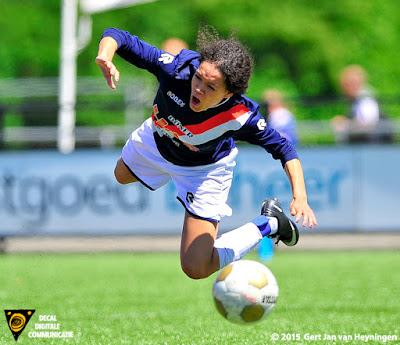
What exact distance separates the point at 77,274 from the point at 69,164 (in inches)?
113

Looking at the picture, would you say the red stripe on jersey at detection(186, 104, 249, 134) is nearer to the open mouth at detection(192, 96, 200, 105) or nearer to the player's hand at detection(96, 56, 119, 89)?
the open mouth at detection(192, 96, 200, 105)

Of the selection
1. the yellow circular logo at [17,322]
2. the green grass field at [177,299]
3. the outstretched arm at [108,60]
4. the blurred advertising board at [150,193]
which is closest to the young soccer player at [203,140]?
the outstretched arm at [108,60]

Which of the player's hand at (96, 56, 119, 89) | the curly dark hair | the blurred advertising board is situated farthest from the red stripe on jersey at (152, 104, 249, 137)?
the blurred advertising board

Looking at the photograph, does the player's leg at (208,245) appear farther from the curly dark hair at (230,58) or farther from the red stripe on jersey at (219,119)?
the curly dark hair at (230,58)

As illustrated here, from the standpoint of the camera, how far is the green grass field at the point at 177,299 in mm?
5492

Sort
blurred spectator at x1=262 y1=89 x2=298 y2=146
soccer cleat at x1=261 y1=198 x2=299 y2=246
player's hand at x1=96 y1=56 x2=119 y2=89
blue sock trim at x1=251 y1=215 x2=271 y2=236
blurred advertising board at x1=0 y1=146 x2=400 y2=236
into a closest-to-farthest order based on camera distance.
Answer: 1. player's hand at x1=96 y1=56 x2=119 y2=89
2. blue sock trim at x1=251 y1=215 x2=271 y2=236
3. soccer cleat at x1=261 y1=198 x2=299 y2=246
4. blurred spectator at x1=262 y1=89 x2=298 y2=146
5. blurred advertising board at x1=0 y1=146 x2=400 y2=236

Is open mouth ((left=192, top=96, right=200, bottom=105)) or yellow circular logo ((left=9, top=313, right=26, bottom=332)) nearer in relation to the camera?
open mouth ((left=192, top=96, right=200, bottom=105))

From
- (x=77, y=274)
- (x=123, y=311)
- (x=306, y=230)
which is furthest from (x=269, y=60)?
(x=123, y=311)

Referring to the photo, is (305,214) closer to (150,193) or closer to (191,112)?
(191,112)

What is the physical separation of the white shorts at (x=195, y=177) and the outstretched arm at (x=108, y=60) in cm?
105

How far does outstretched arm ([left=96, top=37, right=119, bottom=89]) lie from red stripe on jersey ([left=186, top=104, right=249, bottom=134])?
2.56ft

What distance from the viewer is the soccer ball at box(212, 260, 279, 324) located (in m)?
5.16

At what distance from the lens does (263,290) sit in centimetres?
520

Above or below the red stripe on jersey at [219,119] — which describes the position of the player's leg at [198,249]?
below
